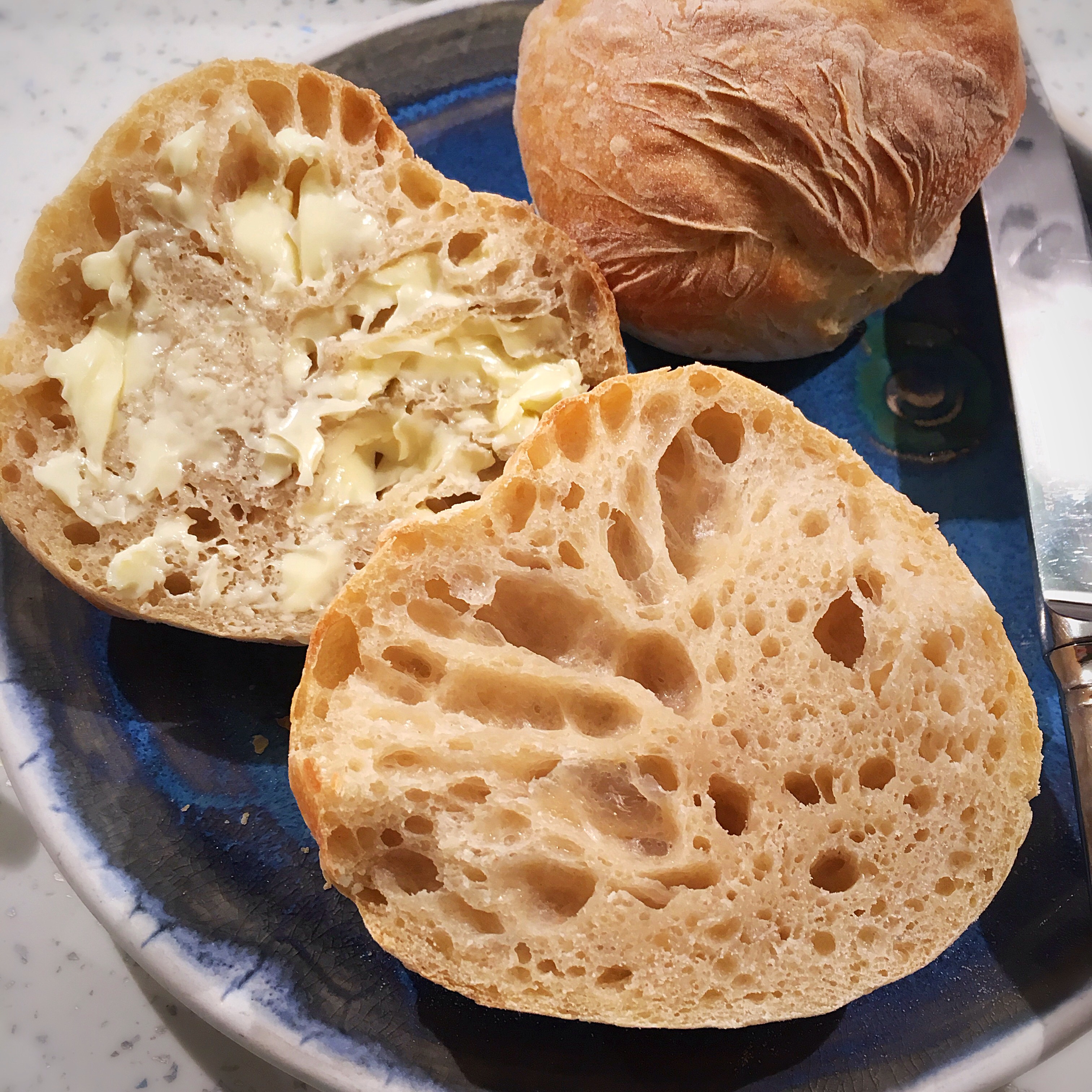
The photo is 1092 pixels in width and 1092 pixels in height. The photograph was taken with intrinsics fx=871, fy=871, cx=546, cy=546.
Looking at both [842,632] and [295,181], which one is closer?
[842,632]

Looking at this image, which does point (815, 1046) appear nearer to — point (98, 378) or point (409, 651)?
point (409, 651)

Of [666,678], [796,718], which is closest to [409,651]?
[666,678]

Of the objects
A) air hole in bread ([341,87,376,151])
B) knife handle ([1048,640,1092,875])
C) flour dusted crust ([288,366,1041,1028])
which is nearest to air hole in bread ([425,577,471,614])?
flour dusted crust ([288,366,1041,1028])

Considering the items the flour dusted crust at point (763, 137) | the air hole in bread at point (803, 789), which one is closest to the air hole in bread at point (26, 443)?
the flour dusted crust at point (763, 137)

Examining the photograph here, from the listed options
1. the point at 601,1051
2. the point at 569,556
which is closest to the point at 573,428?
the point at 569,556

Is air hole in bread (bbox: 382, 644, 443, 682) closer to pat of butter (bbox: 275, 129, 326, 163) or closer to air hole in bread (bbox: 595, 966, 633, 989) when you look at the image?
air hole in bread (bbox: 595, 966, 633, 989)

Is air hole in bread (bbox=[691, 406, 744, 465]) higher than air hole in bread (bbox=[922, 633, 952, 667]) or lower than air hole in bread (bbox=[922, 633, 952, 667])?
higher

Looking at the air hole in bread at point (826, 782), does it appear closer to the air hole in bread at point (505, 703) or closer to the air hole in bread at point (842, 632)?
the air hole in bread at point (842, 632)

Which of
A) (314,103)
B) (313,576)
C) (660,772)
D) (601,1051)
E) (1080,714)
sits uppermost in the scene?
(314,103)

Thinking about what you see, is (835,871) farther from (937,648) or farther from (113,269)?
(113,269)
